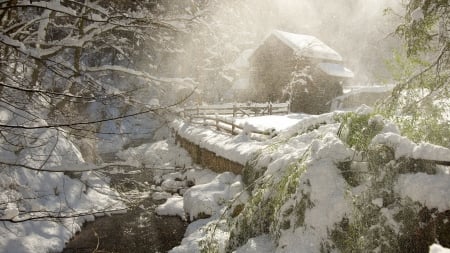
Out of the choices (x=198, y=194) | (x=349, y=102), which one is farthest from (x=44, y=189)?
(x=349, y=102)

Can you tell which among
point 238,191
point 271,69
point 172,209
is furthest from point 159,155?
point 271,69

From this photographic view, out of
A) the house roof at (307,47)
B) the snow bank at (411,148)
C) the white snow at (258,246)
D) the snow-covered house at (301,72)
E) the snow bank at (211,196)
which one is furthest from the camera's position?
the snow-covered house at (301,72)

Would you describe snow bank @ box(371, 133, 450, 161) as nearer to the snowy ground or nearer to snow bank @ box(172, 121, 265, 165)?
the snowy ground

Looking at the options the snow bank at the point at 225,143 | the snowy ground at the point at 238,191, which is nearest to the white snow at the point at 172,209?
the snowy ground at the point at 238,191

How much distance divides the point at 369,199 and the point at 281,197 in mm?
1239

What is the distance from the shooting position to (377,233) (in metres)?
3.85

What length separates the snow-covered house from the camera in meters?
25.6

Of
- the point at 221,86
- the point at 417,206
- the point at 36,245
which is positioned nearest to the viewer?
the point at 417,206

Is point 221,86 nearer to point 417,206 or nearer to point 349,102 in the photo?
point 349,102

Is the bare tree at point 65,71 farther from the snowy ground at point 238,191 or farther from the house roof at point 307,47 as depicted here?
the house roof at point 307,47

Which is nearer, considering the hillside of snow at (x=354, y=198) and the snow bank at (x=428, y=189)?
the snow bank at (x=428, y=189)

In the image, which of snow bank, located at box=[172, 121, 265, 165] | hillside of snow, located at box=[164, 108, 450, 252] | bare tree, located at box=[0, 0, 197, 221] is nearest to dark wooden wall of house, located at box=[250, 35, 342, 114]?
snow bank, located at box=[172, 121, 265, 165]

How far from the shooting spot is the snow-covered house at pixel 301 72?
83.9 feet

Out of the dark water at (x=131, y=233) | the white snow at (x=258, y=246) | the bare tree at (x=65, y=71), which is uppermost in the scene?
the bare tree at (x=65, y=71)
